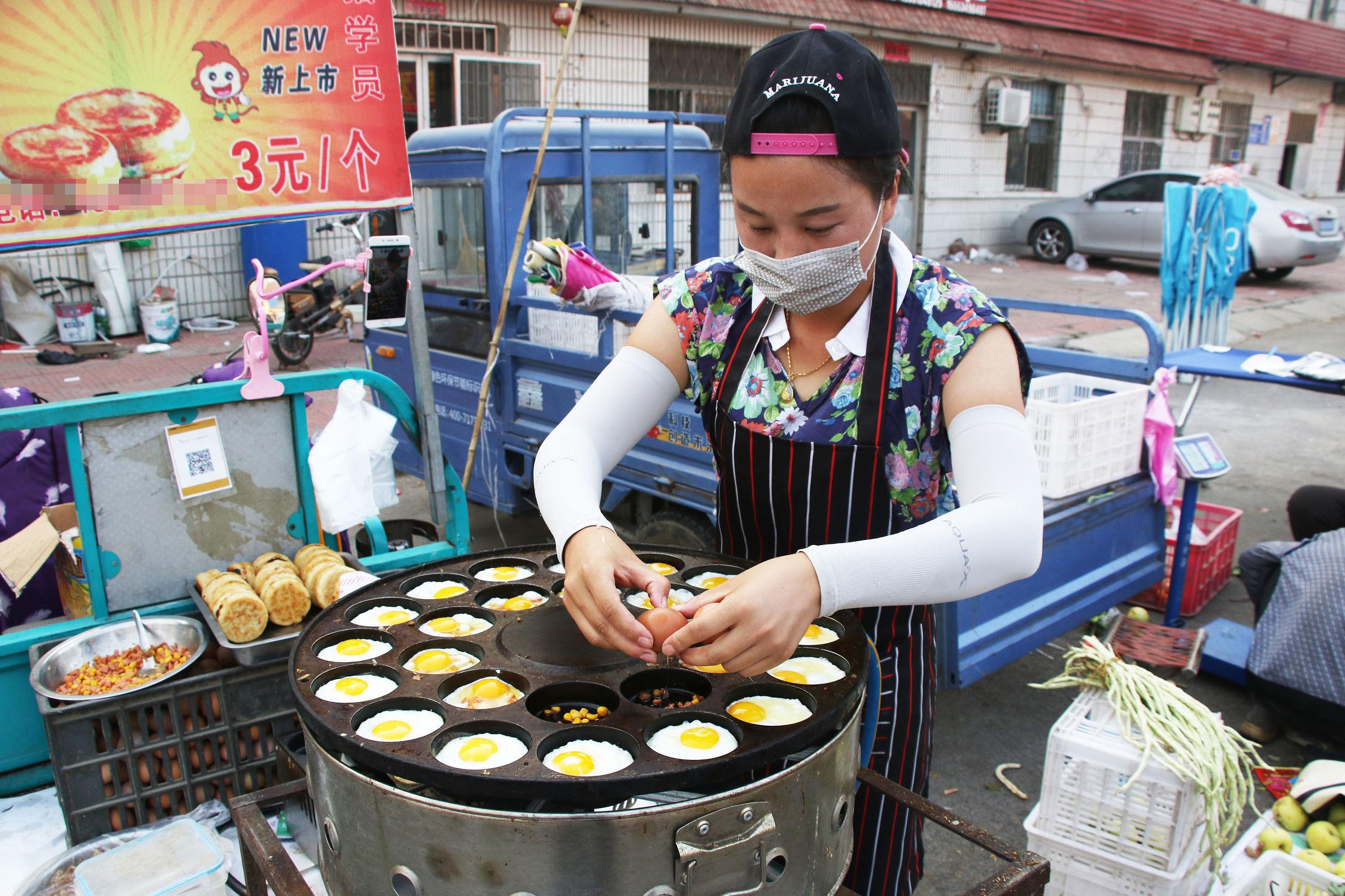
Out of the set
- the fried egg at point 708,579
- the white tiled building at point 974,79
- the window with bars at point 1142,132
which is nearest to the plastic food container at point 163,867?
the fried egg at point 708,579

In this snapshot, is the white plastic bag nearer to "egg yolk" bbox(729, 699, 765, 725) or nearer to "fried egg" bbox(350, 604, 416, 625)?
"fried egg" bbox(350, 604, 416, 625)

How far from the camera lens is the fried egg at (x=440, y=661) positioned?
1508 mm

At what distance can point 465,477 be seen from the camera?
400 cm

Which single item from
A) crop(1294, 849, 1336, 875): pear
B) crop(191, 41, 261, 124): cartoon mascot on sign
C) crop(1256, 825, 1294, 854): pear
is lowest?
crop(1256, 825, 1294, 854): pear

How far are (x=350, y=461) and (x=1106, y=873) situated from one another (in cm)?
233

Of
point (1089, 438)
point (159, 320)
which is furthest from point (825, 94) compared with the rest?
point (159, 320)

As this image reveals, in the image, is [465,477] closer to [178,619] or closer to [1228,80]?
[178,619]

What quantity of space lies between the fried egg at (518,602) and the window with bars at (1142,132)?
61.5ft

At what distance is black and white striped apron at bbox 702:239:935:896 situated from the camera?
1510 mm

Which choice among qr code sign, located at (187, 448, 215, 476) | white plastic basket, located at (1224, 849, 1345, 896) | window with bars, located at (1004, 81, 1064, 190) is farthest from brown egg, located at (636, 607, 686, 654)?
window with bars, located at (1004, 81, 1064, 190)

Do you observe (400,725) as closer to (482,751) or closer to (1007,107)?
(482,751)

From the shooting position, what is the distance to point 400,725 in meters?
1.34

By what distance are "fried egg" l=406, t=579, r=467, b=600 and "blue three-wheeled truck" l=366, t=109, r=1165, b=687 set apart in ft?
6.00

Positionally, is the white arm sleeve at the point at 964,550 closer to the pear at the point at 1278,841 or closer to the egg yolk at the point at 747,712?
the egg yolk at the point at 747,712
